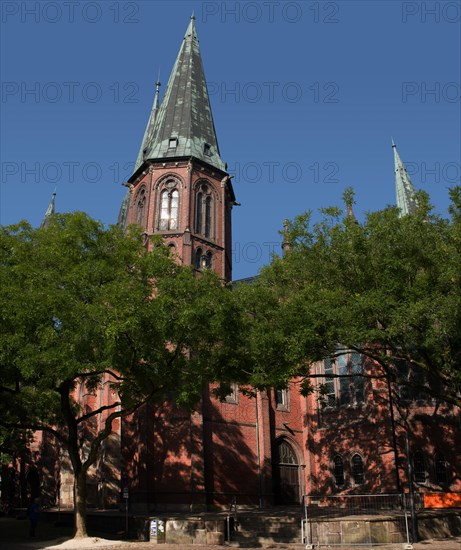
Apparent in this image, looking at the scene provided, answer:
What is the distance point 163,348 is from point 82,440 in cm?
2365

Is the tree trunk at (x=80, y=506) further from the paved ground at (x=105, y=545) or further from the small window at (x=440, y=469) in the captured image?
the small window at (x=440, y=469)

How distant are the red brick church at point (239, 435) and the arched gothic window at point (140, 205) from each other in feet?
0.33

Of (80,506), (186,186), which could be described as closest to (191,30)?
(186,186)

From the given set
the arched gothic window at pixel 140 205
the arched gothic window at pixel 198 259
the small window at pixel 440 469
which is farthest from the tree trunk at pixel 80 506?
the arched gothic window at pixel 140 205

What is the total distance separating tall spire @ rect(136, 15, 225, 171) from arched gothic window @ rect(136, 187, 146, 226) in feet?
8.06

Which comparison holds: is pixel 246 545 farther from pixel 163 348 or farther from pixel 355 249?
pixel 355 249

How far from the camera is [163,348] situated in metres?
19.8

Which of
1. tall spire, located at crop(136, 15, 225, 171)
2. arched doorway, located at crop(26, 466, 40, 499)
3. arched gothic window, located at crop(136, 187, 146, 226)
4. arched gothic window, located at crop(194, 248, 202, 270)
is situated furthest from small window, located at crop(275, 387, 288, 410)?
arched doorway, located at crop(26, 466, 40, 499)

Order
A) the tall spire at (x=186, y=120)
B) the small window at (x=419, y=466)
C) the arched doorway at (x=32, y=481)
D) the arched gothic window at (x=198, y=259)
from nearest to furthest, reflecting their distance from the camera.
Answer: the small window at (x=419, y=466)
the arched gothic window at (x=198, y=259)
the tall spire at (x=186, y=120)
the arched doorway at (x=32, y=481)

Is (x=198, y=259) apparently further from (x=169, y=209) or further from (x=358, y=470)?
(x=358, y=470)

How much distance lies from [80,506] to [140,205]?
82.3 ft

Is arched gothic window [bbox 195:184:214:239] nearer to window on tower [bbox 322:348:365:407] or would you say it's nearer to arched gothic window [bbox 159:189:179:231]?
arched gothic window [bbox 159:189:179:231]

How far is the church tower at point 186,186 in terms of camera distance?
38.5m

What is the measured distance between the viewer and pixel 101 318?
57.7ft
